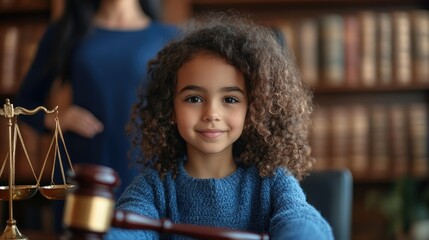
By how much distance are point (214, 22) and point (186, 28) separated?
7 centimetres

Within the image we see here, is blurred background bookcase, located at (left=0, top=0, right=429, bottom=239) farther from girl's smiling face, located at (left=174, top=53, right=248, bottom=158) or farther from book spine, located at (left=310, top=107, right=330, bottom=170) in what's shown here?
girl's smiling face, located at (left=174, top=53, right=248, bottom=158)

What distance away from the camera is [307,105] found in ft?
3.94

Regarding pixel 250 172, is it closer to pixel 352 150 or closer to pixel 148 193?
pixel 148 193

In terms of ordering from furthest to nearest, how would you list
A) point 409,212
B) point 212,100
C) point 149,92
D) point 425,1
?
point 425,1 < point 409,212 < point 149,92 < point 212,100

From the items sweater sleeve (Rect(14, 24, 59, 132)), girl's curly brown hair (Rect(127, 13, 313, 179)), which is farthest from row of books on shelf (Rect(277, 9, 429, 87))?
girl's curly brown hair (Rect(127, 13, 313, 179))

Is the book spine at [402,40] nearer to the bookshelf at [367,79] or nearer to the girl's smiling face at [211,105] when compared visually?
the bookshelf at [367,79]

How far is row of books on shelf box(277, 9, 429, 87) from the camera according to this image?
273 cm

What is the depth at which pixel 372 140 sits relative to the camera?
9.12ft

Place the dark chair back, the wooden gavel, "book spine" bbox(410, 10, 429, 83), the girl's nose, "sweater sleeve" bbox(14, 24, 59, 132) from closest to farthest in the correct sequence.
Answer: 1. the wooden gavel
2. the girl's nose
3. the dark chair back
4. "sweater sleeve" bbox(14, 24, 59, 132)
5. "book spine" bbox(410, 10, 429, 83)

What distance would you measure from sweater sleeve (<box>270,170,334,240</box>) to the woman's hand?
88cm

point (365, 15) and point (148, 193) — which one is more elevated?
point (365, 15)

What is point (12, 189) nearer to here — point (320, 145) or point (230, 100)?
point (230, 100)

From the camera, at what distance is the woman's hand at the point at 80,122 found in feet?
6.04

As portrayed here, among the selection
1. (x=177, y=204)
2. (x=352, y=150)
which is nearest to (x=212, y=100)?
(x=177, y=204)
